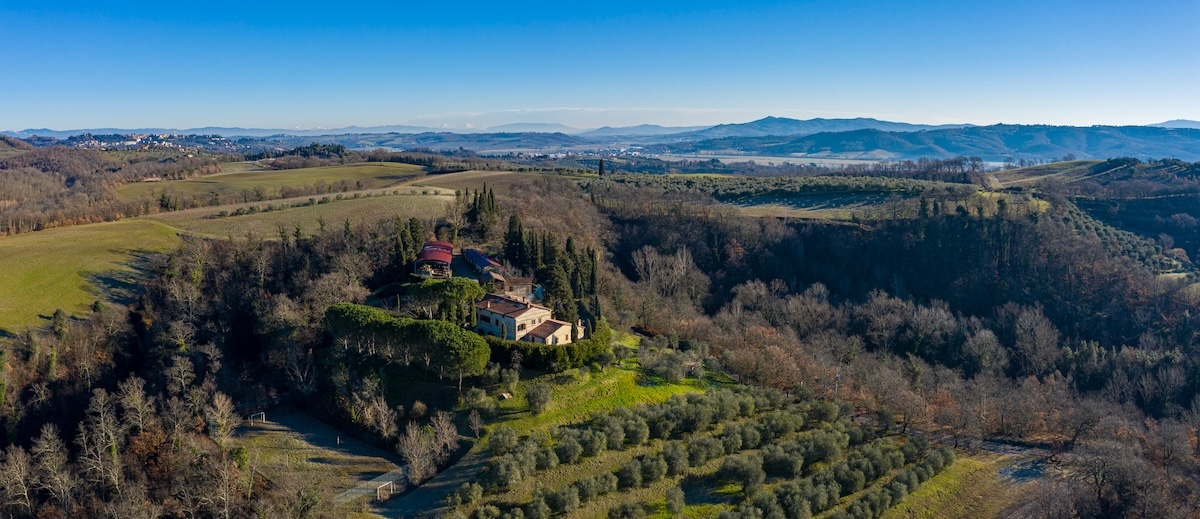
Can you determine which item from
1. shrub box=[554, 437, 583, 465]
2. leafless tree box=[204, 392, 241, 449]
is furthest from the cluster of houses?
leafless tree box=[204, 392, 241, 449]

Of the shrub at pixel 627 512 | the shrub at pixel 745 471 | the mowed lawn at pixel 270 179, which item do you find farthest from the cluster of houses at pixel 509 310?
the mowed lawn at pixel 270 179

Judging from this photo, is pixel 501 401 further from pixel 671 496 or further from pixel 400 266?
pixel 400 266

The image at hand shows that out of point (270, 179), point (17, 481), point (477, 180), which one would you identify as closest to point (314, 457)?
point (17, 481)

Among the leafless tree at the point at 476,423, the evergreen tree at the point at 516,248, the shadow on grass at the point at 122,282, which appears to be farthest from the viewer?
the evergreen tree at the point at 516,248

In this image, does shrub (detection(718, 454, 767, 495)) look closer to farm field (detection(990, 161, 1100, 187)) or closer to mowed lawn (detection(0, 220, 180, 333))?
mowed lawn (detection(0, 220, 180, 333))

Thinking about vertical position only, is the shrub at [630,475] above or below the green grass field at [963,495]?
above

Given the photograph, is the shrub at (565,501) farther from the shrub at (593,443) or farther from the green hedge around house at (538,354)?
the green hedge around house at (538,354)
